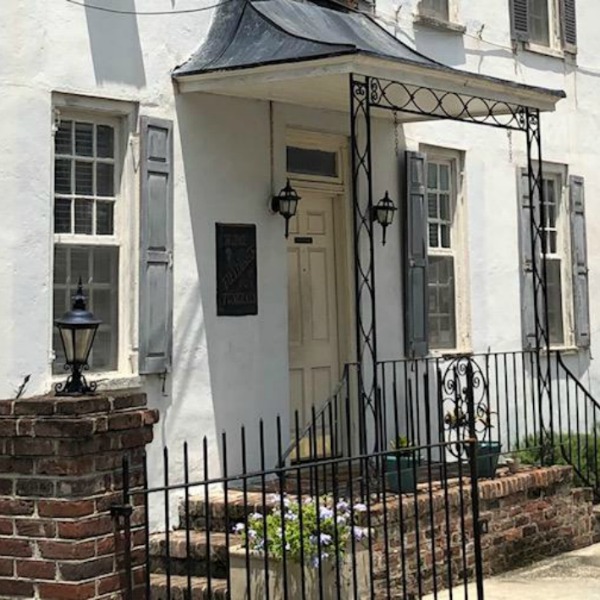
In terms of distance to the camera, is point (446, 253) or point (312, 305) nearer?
point (312, 305)

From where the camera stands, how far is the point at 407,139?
32.8ft

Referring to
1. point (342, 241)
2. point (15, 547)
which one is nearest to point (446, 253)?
point (342, 241)

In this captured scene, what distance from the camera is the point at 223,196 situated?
8.23 meters

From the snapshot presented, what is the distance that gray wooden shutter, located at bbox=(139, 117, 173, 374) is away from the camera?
759 centimetres

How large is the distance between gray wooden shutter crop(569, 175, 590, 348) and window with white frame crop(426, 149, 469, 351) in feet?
6.12

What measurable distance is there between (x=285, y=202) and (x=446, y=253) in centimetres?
241

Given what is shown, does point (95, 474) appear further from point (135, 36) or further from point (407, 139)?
point (407, 139)

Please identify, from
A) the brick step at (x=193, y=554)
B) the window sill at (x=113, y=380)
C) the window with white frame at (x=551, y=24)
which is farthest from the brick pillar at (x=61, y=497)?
the window with white frame at (x=551, y=24)

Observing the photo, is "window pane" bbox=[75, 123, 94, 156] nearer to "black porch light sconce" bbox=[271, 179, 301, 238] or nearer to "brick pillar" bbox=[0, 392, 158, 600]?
"black porch light sconce" bbox=[271, 179, 301, 238]

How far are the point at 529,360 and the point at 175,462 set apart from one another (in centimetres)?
464

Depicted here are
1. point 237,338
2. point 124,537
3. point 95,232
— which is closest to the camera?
point 124,537

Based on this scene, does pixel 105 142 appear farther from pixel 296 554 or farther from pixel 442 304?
pixel 442 304

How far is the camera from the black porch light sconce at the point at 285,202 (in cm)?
855

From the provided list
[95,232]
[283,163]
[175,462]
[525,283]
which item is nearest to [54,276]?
[95,232]
